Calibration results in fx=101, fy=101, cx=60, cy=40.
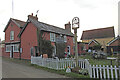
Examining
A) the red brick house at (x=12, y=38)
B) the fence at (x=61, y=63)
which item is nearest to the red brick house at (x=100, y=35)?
the red brick house at (x=12, y=38)

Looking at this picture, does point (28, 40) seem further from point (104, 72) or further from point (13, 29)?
point (104, 72)

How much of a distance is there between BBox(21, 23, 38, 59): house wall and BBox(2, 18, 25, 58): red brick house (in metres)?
1.99

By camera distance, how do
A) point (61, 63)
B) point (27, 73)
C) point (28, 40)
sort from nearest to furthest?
point (27, 73), point (61, 63), point (28, 40)

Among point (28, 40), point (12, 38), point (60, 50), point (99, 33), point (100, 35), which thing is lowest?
point (60, 50)

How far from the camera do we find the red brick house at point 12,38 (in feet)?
68.5

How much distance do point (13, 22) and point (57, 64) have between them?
17151mm

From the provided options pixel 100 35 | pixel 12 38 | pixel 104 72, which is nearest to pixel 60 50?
pixel 104 72

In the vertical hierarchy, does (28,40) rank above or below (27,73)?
above

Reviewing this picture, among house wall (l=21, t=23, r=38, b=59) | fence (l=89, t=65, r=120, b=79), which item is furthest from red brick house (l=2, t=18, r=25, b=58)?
fence (l=89, t=65, r=120, b=79)

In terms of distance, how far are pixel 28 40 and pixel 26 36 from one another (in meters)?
0.99

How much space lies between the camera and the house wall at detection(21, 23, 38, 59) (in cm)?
1740

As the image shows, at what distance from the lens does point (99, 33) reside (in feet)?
142

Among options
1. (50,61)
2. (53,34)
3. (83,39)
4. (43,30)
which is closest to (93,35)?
(83,39)

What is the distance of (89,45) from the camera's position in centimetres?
3438
